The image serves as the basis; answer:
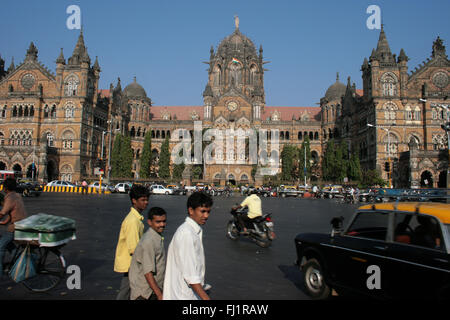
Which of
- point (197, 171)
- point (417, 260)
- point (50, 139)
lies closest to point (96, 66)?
point (50, 139)

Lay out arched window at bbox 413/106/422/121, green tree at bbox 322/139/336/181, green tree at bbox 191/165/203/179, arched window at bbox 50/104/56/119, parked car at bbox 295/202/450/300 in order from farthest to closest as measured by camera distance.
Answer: green tree at bbox 191/165/203/179
green tree at bbox 322/139/336/181
arched window at bbox 50/104/56/119
arched window at bbox 413/106/422/121
parked car at bbox 295/202/450/300

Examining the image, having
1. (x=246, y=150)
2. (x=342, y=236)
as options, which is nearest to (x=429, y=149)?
(x=246, y=150)

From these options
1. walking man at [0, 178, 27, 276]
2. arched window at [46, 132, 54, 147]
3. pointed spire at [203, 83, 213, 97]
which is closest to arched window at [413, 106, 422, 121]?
pointed spire at [203, 83, 213, 97]

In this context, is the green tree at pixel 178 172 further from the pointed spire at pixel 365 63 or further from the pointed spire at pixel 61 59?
the pointed spire at pixel 365 63

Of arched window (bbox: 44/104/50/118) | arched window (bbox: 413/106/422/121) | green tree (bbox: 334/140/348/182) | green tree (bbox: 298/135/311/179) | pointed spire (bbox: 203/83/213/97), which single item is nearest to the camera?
arched window (bbox: 413/106/422/121)

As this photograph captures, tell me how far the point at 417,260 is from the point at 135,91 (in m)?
73.0

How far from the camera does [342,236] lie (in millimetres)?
5418

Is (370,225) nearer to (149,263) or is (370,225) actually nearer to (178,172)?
(149,263)

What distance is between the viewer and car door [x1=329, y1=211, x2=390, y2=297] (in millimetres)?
4539

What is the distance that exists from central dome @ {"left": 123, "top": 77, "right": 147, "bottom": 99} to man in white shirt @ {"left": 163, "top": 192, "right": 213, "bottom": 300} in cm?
7097

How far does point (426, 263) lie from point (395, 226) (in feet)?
2.64

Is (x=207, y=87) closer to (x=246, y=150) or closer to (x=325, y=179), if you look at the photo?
(x=246, y=150)

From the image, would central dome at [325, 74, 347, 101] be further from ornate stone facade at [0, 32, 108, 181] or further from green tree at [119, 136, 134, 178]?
ornate stone facade at [0, 32, 108, 181]
